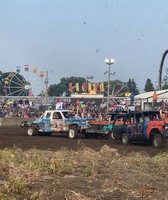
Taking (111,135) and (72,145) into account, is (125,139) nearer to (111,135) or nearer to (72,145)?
(111,135)

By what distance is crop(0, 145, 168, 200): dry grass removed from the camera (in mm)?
6195

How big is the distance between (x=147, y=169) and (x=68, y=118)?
612 inches

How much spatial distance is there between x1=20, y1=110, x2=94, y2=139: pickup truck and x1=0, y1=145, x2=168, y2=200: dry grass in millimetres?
13152

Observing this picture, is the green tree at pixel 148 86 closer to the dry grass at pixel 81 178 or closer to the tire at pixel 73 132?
the tire at pixel 73 132

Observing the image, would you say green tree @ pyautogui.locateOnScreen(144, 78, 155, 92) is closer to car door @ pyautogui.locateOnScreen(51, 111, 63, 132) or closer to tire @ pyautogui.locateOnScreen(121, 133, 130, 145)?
car door @ pyautogui.locateOnScreen(51, 111, 63, 132)

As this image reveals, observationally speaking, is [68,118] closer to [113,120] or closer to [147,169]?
[113,120]

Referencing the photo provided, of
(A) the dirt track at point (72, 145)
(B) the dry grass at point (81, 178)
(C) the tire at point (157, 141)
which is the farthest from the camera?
(C) the tire at point (157, 141)

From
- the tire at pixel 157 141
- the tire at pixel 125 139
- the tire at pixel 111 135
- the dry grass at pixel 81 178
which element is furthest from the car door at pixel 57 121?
the dry grass at pixel 81 178

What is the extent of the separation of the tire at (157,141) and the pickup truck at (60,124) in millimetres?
6140

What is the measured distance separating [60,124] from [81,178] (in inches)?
667

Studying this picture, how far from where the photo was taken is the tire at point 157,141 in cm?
1728

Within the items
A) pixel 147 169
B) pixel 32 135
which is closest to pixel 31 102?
pixel 32 135

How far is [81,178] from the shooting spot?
7.57 meters

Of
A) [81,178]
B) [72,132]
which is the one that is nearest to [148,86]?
[72,132]
